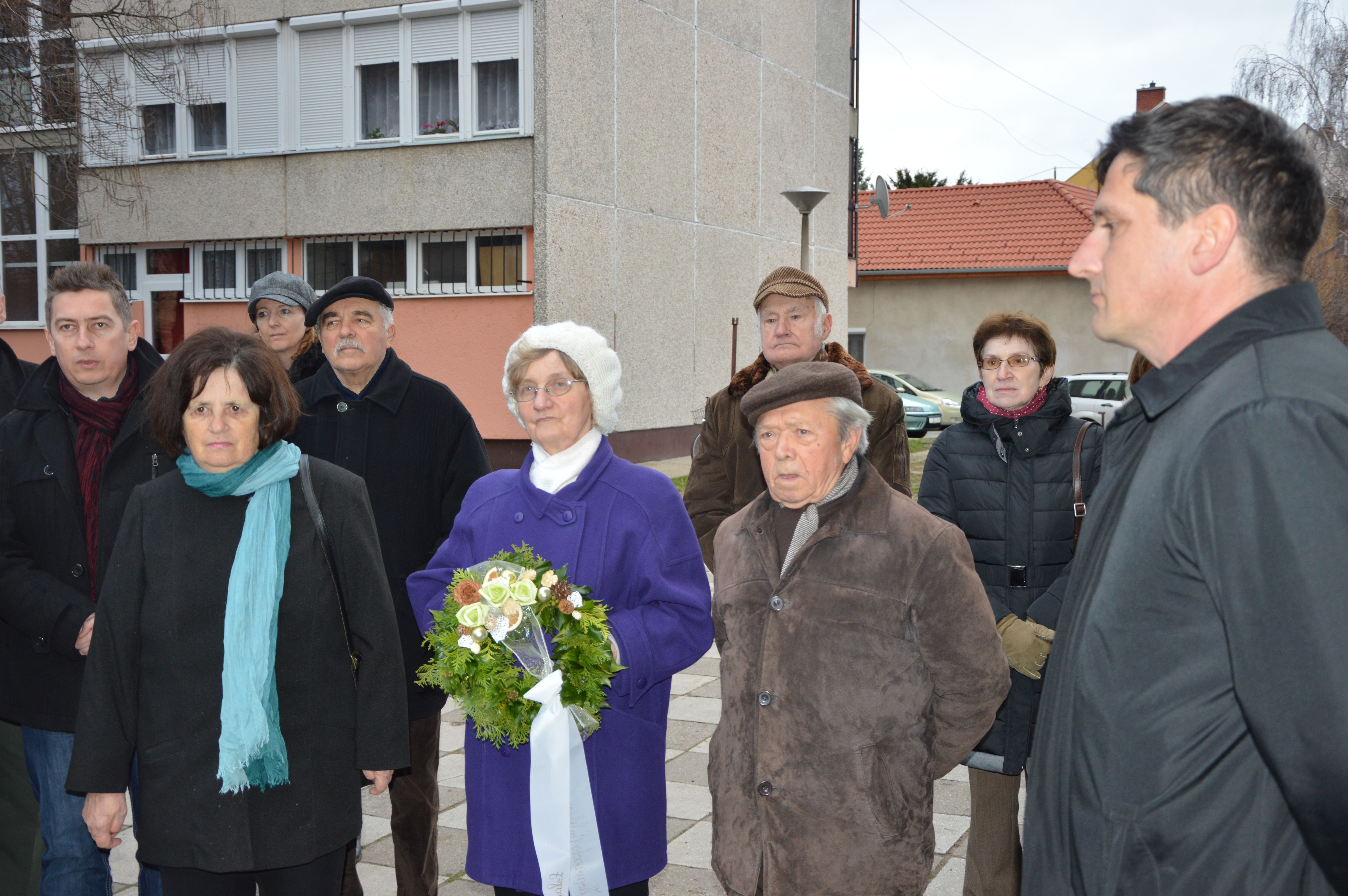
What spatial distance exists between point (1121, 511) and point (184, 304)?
65.2 feet

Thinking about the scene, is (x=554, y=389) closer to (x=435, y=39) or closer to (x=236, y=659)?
(x=236, y=659)

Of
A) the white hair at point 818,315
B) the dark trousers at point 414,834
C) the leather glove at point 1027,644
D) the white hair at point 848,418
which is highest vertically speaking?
the white hair at point 818,315

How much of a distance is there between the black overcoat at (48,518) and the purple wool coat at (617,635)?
1159 mm

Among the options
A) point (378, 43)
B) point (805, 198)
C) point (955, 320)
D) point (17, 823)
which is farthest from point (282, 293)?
point (955, 320)

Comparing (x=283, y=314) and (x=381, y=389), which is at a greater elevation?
(x=283, y=314)

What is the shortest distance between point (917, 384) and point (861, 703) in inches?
1153

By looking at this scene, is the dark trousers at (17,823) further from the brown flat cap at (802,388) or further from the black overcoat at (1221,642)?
the black overcoat at (1221,642)

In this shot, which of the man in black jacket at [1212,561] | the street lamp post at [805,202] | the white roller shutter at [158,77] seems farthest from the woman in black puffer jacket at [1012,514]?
the street lamp post at [805,202]

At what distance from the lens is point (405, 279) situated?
18.3 meters

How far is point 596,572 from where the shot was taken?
3.27 m

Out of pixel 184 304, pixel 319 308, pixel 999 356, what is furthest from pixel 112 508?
pixel 184 304

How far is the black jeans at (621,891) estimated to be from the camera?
320 cm

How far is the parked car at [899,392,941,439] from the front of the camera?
1101 inches

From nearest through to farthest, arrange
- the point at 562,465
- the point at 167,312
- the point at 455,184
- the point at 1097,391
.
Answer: the point at 562,465 → the point at 455,184 → the point at 167,312 → the point at 1097,391
